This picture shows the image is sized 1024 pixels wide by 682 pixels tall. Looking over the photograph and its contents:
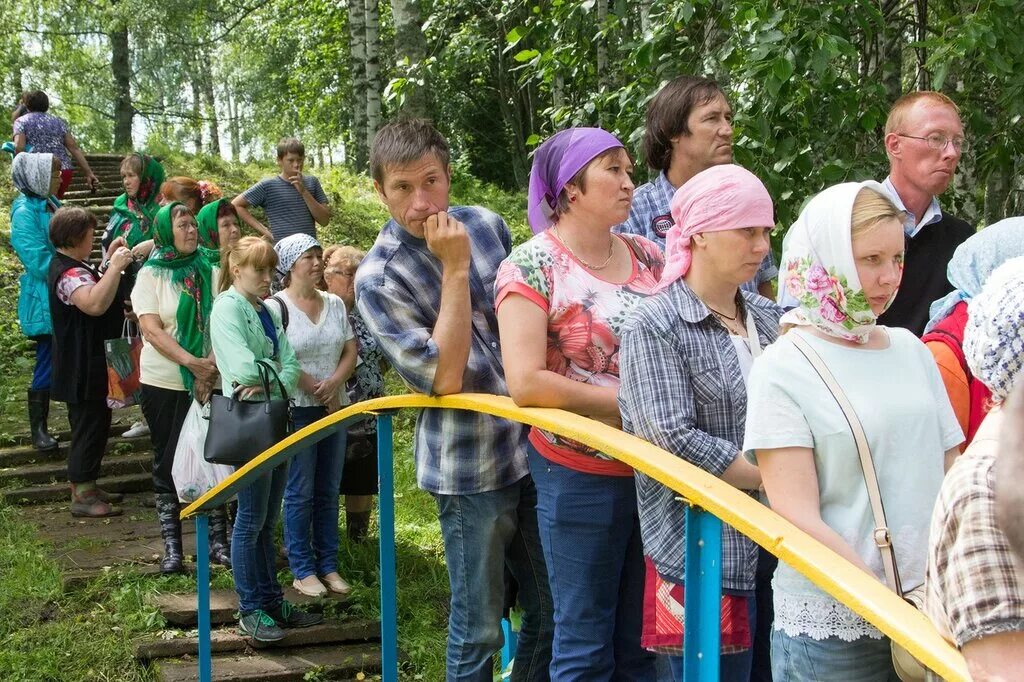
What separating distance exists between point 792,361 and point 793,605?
1.50 ft

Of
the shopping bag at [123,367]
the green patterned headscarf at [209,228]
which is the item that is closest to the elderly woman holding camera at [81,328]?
the shopping bag at [123,367]

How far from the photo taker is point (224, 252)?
556 centimetres

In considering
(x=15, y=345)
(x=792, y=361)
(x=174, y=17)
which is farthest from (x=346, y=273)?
(x=174, y=17)

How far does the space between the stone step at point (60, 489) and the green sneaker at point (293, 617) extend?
2345 millimetres

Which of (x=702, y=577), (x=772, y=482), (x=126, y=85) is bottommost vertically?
(x=702, y=577)

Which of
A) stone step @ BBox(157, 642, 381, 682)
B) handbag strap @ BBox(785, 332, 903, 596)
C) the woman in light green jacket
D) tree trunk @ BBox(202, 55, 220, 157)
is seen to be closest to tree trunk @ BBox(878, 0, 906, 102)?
the woman in light green jacket

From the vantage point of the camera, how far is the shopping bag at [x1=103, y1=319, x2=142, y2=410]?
6410 mm

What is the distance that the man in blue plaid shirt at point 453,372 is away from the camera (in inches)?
123

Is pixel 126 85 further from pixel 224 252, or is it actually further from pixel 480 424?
pixel 480 424

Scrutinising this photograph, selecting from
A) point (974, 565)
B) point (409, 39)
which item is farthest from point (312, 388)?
point (409, 39)

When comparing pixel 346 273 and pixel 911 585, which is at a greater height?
pixel 346 273

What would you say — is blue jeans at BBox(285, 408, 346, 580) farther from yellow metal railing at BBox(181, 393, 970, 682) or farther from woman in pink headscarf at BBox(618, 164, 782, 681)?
woman in pink headscarf at BBox(618, 164, 782, 681)

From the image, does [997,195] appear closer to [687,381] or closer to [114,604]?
[687,381]

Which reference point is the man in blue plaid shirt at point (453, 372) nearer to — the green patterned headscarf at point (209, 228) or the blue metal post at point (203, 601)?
the blue metal post at point (203, 601)
